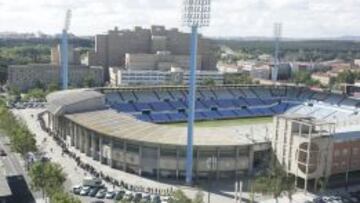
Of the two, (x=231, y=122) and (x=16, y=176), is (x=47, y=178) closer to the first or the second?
(x=16, y=176)

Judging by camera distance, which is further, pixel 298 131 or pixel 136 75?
pixel 136 75

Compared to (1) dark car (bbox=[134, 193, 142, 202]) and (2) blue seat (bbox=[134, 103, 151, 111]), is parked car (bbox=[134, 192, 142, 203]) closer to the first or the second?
(1) dark car (bbox=[134, 193, 142, 202])

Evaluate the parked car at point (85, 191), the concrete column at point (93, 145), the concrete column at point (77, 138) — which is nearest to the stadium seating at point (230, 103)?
the concrete column at point (77, 138)

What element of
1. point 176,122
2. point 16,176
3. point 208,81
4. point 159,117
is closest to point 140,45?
point 208,81

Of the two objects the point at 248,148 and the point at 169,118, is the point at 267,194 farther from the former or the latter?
the point at 169,118

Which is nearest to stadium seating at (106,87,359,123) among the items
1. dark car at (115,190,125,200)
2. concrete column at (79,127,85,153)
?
concrete column at (79,127,85,153)

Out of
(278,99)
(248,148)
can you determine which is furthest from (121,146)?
(278,99)
